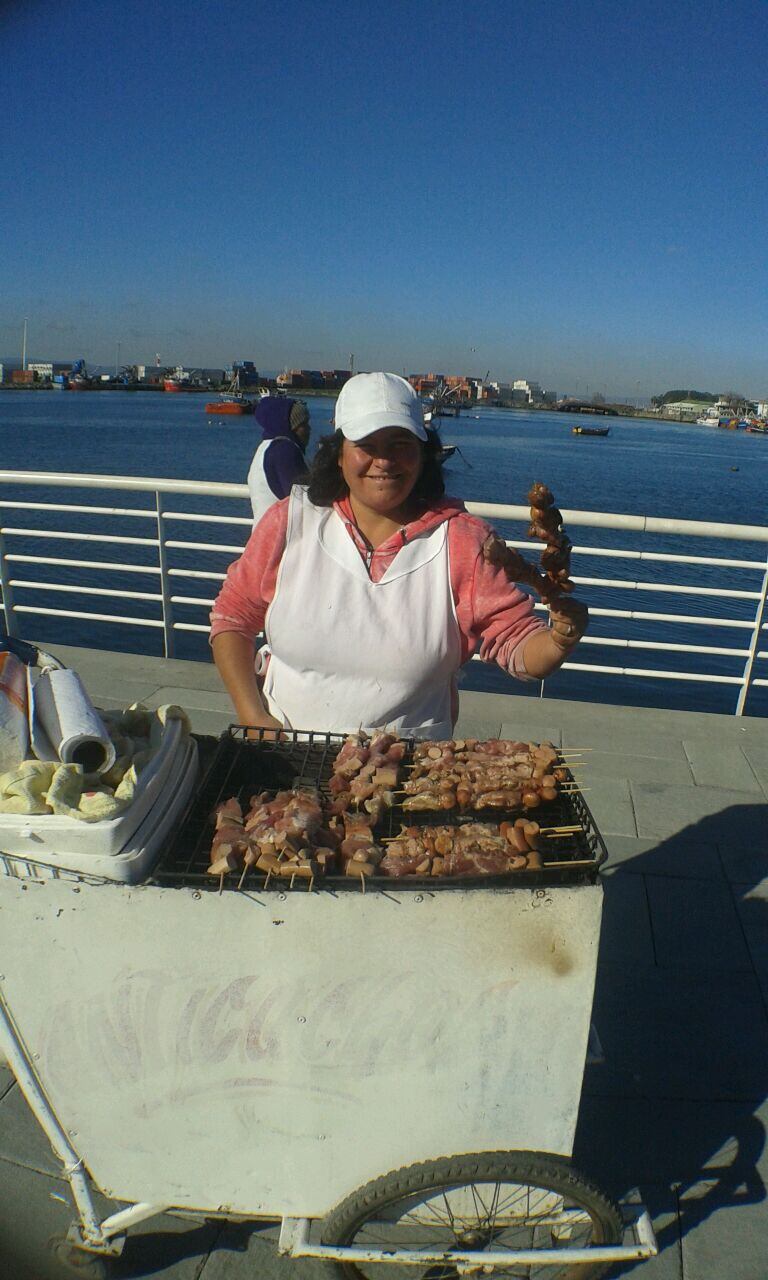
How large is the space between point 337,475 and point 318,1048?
1.51m

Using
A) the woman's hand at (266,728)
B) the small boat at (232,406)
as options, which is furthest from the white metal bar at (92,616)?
the small boat at (232,406)

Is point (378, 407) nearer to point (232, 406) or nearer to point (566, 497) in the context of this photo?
point (566, 497)

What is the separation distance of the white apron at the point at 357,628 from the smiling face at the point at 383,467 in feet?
0.42

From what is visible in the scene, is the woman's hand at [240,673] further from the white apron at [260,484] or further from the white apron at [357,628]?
the white apron at [260,484]

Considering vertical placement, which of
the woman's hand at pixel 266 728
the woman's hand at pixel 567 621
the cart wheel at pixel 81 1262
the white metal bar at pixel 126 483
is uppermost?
the woman's hand at pixel 567 621

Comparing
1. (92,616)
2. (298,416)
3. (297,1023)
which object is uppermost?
(298,416)

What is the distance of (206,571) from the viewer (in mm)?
9633

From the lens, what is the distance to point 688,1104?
235 centimetres

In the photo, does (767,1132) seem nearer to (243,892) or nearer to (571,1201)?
(571,1201)

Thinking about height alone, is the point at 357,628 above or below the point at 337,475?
below

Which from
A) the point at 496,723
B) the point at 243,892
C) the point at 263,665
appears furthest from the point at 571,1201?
the point at 496,723

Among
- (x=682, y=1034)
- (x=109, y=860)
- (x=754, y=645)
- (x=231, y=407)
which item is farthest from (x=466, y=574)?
(x=231, y=407)

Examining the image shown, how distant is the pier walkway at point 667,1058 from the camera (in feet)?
6.36

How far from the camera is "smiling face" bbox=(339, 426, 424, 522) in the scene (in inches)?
86.3
